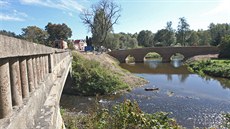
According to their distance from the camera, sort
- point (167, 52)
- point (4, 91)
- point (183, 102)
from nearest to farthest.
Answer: point (4, 91) < point (183, 102) < point (167, 52)

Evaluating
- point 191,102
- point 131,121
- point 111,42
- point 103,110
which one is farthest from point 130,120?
point 111,42

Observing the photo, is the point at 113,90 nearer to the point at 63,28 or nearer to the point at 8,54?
the point at 8,54

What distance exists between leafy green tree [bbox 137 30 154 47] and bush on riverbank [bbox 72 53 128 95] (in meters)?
81.5

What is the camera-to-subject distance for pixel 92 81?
2459 cm

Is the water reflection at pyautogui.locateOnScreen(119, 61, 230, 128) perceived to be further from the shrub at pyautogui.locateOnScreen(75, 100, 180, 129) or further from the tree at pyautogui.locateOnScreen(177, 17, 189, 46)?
the tree at pyautogui.locateOnScreen(177, 17, 189, 46)

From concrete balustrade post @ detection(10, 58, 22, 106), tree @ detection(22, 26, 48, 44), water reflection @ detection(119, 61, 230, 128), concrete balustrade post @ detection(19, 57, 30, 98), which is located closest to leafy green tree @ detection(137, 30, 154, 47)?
tree @ detection(22, 26, 48, 44)

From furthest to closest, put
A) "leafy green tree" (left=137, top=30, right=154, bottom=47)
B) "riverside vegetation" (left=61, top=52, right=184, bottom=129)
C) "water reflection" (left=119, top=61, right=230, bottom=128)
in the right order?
"leafy green tree" (left=137, top=30, right=154, bottom=47) → "water reflection" (left=119, top=61, right=230, bottom=128) → "riverside vegetation" (left=61, top=52, right=184, bottom=129)

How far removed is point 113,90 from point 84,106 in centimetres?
566

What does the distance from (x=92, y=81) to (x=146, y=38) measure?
85.8 meters

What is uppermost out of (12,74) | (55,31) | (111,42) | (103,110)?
(55,31)

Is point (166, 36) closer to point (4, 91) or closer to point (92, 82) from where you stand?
point (92, 82)

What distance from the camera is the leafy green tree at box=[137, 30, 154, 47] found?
107 m

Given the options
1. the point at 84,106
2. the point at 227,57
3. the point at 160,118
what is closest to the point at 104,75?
the point at 84,106

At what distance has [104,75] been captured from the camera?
2578cm
